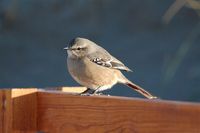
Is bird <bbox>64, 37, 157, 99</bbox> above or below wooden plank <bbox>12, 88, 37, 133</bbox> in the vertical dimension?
above

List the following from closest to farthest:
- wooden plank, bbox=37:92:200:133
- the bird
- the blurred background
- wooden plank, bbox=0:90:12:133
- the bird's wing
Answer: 1. wooden plank, bbox=37:92:200:133
2. wooden plank, bbox=0:90:12:133
3. the bird
4. the bird's wing
5. the blurred background

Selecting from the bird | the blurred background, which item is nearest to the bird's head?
the bird

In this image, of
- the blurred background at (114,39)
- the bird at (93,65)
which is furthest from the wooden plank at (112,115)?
the blurred background at (114,39)

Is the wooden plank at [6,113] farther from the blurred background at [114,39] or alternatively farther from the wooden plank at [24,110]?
the blurred background at [114,39]

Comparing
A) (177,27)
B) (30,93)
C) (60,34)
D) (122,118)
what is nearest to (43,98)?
(30,93)

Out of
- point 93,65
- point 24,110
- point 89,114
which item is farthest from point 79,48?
point 89,114

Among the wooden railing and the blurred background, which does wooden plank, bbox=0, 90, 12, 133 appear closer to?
the wooden railing

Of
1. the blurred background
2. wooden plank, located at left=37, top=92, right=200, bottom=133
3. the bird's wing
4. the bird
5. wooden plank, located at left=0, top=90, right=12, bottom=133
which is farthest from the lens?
the blurred background

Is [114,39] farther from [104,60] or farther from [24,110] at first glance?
[24,110]
